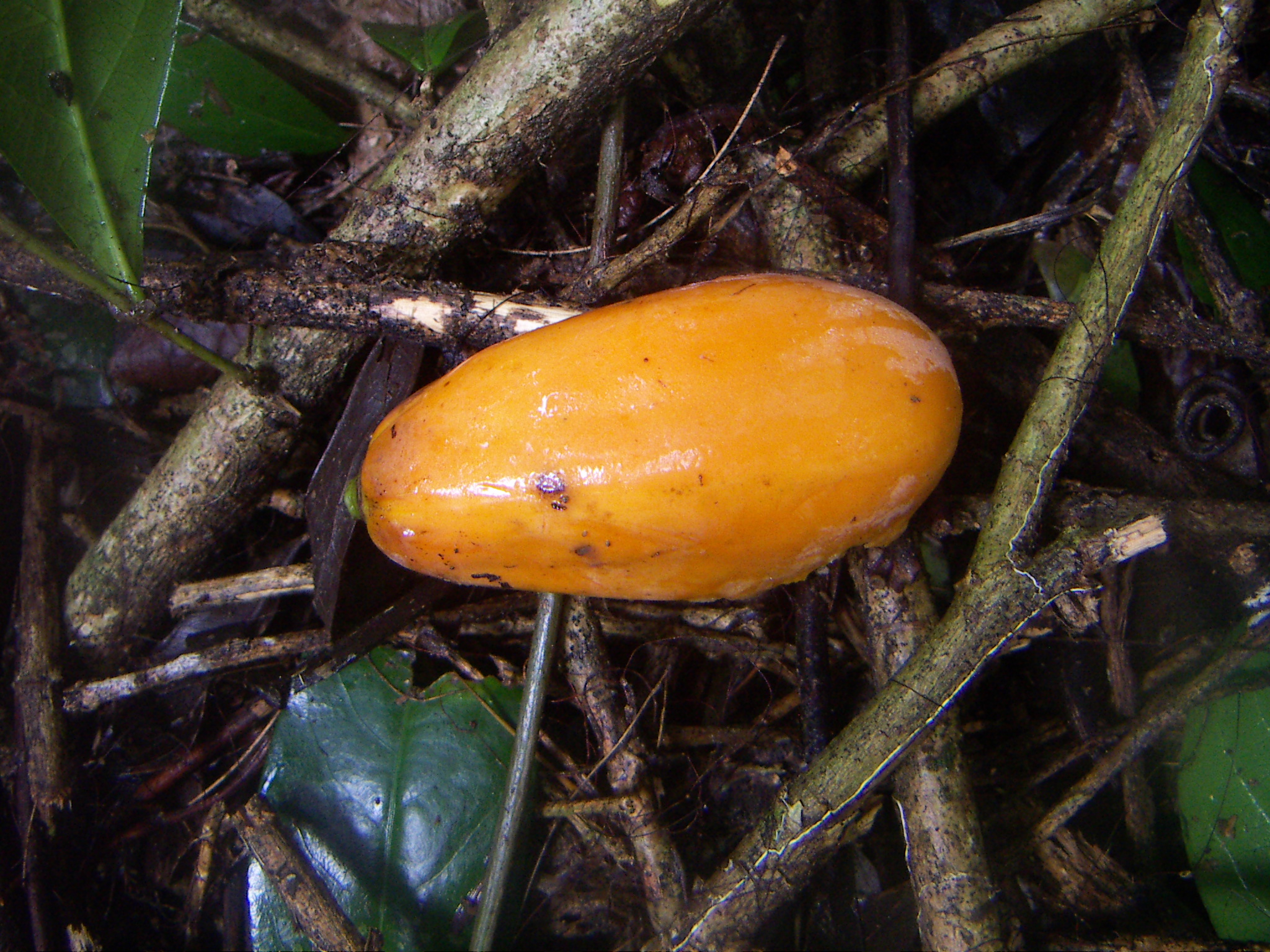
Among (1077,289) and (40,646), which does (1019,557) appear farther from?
(40,646)

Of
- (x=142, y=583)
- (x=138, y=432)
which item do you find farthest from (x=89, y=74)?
(x=142, y=583)

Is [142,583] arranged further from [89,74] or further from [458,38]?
[458,38]

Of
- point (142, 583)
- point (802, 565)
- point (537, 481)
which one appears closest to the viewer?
point (537, 481)

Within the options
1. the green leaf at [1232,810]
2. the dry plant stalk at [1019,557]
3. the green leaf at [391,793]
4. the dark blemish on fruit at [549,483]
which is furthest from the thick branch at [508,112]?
the green leaf at [1232,810]

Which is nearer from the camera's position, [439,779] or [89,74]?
[89,74]

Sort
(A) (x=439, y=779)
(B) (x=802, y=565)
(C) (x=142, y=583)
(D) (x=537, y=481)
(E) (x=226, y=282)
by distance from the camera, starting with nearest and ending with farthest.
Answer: (D) (x=537, y=481) → (B) (x=802, y=565) → (E) (x=226, y=282) → (A) (x=439, y=779) → (C) (x=142, y=583)

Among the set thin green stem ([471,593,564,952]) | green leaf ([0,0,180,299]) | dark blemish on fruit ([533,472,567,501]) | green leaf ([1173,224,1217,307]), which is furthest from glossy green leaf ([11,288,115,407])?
green leaf ([1173,224,1217,307])

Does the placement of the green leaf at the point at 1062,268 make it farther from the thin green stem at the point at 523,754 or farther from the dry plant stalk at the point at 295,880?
the dry plant stalk at the point at 295,880
